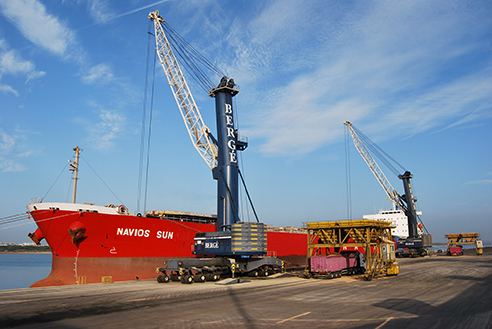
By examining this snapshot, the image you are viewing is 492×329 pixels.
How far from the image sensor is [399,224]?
317 ft

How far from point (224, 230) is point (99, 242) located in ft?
38.3

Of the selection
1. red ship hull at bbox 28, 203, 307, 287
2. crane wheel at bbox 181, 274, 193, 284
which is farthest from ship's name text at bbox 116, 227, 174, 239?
crane wheel at bbox 181, 274, 193, 284

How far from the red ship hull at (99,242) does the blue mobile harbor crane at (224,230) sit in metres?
4.01

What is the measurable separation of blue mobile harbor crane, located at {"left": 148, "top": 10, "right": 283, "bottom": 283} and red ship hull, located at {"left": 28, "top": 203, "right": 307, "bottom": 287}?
401cm

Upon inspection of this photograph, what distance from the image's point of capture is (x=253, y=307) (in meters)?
17.0

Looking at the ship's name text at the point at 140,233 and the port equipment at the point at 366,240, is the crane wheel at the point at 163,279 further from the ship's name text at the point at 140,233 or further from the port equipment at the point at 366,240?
the port equipment at the point at 366,240

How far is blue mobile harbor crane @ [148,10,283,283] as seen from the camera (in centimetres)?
2914

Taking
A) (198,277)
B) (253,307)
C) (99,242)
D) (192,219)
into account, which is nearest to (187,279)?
(198,277)

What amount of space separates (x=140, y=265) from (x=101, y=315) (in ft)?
58.5

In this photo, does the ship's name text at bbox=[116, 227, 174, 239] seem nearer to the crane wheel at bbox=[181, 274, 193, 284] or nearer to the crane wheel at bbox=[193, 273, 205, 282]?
the crane wheel at bbox=[181, 274, 193, 284]

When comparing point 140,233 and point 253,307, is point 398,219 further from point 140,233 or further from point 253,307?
point 253,307

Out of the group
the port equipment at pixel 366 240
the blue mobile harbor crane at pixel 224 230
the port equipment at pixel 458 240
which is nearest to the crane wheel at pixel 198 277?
the blue mobile harbor crane at pixel 224 230

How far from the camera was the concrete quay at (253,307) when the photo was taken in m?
13.5

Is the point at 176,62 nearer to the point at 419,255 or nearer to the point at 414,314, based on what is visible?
the point at 414,314
